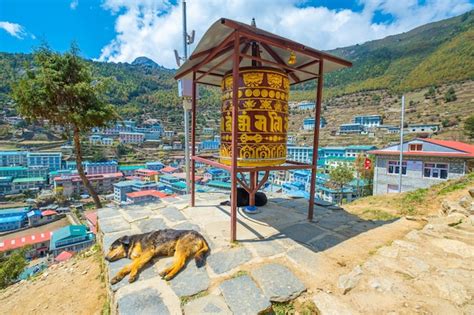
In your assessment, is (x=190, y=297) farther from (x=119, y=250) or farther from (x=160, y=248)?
(x=119, y=250)

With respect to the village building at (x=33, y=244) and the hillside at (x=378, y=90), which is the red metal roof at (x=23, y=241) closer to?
the village building at (x=33, y=244)

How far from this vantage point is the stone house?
49.8 feet

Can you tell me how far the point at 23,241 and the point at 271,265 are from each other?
36063 mm

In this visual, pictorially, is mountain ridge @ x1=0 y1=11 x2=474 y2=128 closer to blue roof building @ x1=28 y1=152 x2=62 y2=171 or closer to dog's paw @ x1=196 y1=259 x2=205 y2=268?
blue roof building @ x1=28 y1=152 x2=62 y2=171

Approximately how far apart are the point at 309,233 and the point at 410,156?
18.4 meters

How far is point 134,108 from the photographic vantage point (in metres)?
97.1

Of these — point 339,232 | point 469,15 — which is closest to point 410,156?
point 339,232

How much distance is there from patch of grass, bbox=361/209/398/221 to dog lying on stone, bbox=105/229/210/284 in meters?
3.93

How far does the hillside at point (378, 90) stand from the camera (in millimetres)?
58031

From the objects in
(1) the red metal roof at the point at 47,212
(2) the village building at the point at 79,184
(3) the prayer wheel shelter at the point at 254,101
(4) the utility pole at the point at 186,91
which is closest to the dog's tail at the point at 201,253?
(3) the prayer wheel shelter at the point at 254,101

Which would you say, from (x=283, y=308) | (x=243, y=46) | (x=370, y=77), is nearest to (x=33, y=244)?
(x=243, y=46)

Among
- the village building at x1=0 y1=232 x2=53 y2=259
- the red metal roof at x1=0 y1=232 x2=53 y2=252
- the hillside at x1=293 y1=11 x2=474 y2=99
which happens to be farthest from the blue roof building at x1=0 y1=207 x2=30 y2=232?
the hillside at x1=293 y1=11 x2=474 y2=99

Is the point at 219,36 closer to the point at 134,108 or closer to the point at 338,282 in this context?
the point at 338,282

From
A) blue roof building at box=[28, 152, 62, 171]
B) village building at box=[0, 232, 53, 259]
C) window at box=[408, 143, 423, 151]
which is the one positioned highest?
window at box=[408, 143, 423, 151]
